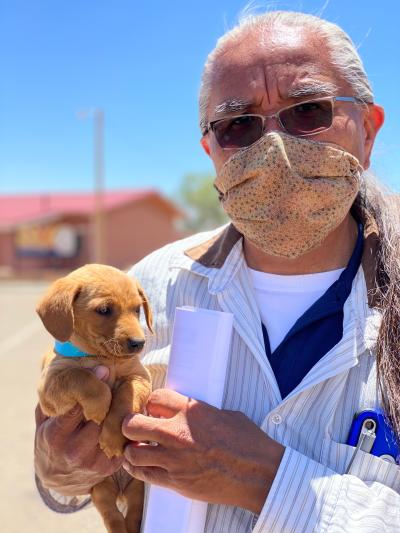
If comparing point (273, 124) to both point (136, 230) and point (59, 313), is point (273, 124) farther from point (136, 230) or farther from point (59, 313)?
point (136, 230)

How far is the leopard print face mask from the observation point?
7.07 feet

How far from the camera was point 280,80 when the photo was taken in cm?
215

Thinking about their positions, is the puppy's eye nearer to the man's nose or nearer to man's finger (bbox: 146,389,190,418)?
man's finger (bbox: 146,389,190,418)

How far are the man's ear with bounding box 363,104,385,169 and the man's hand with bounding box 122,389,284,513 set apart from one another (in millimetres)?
1222

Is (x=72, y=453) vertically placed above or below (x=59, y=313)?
below

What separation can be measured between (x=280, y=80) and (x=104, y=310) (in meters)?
1.05

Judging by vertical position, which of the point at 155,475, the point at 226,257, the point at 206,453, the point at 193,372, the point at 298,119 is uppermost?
the point at 298,119

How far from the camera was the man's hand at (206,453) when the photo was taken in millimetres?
1841

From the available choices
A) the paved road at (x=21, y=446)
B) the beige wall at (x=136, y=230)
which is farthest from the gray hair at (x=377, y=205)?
the beige wall at (x=136, y=230)

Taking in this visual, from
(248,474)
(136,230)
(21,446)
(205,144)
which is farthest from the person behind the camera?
(136,230)

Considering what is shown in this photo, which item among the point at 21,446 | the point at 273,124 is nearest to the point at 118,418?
the point at 273,124

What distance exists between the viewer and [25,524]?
4.65 m

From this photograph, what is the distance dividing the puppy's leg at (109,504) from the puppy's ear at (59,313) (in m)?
0.67

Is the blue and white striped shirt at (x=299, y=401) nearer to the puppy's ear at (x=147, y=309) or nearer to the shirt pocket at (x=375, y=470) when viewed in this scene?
the shirt pocket at (x=375, y=470)
